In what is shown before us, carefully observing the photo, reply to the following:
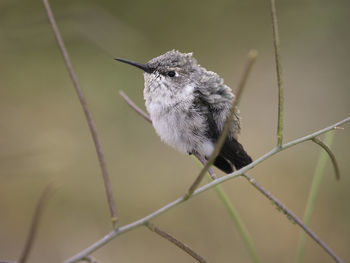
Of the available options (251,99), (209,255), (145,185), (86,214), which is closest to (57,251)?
(86,214)

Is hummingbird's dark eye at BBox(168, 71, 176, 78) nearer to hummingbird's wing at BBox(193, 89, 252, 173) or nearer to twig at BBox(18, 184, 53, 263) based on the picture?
hummingbird's wing at BBox(193, 89, 252, 173)

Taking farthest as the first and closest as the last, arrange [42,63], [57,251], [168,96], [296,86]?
[296,86] → [42,63] → [57,251] → [168,96]

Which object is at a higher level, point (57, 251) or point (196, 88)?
point (196, 88)

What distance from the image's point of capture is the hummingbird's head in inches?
94.5

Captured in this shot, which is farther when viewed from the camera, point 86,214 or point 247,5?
point 247,5

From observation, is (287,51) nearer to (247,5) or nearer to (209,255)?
(247,5)

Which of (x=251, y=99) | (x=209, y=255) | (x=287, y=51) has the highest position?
(x=287, y=51)

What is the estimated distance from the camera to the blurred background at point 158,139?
4211mm

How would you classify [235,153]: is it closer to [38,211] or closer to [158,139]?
[38,211]

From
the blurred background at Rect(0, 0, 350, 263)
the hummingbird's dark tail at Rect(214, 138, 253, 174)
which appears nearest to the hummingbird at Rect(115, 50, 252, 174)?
the hummingbird's dark tail at Rect(214, 138, 253, 174)

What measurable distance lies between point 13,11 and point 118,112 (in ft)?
6.51

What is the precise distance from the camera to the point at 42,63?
16.4 feet

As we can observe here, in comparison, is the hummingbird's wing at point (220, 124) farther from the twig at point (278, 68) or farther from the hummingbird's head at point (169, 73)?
the twig at point (278, 68)

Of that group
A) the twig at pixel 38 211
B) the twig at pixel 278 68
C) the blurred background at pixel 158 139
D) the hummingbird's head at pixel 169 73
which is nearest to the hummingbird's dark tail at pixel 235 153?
the hummingbird's head at pixel 169 73
